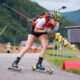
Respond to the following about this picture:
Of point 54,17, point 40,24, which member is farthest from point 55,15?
point 40,24

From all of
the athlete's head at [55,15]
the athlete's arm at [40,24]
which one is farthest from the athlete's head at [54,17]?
the athlete's arm at [40,24]

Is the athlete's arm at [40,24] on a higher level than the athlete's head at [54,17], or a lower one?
lower

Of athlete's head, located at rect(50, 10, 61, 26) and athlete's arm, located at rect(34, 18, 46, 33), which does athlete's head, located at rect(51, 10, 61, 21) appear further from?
athlete's arm, located at rect(34, 18, 46, 33)

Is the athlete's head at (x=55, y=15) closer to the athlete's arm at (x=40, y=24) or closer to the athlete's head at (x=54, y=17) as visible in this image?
the athlete's head at (x=54, y=17)

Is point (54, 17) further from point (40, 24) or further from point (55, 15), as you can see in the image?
point (40, 24)

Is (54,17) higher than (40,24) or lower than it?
higher

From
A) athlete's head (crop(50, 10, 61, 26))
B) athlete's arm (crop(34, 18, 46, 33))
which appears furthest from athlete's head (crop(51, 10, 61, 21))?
athlete's arm (crop(34, 18, 46, 33))

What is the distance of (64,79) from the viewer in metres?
4.11

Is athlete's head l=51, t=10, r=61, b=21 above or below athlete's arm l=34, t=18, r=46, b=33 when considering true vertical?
above

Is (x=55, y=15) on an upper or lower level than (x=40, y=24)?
upper

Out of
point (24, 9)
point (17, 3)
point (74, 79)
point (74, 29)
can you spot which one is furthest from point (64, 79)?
point (17, 3)

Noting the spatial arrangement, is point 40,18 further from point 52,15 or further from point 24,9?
point 24,9

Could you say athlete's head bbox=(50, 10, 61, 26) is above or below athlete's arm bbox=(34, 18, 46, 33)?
above

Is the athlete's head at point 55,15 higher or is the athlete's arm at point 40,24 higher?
the athlete's head at point 55,15
